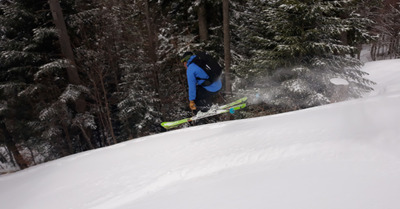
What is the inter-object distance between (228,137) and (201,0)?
366 inches

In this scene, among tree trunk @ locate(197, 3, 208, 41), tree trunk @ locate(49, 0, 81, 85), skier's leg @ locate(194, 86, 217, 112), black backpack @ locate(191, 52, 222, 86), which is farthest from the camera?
tree trunk @ locate(197, 3, 208, 41)

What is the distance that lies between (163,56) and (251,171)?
14321mm

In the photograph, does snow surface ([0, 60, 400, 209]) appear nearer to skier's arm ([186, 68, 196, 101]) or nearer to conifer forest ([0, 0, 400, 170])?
skier's arm ([186, 68, 196, 101])

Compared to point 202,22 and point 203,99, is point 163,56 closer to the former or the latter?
point 202,22

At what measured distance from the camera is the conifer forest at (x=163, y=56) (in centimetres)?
927

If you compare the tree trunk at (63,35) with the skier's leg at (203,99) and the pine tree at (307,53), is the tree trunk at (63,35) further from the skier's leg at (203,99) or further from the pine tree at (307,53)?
the pine tree at (307,53)

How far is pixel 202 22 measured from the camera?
11.6 m

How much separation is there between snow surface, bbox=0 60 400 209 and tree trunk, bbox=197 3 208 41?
888 cm

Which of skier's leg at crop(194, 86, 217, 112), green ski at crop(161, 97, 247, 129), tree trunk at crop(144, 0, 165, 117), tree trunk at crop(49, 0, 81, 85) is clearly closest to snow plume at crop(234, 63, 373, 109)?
green ski at crop(161, 97, 247, 129)

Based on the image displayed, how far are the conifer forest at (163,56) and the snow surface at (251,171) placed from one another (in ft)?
21.0

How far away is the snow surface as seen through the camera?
178 cm

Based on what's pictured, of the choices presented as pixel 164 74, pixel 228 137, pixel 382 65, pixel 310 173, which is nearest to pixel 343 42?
pixel 382 65

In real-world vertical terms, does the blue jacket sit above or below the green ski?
above

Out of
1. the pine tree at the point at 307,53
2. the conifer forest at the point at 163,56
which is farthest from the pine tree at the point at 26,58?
the pine tree at the point at 307,53
